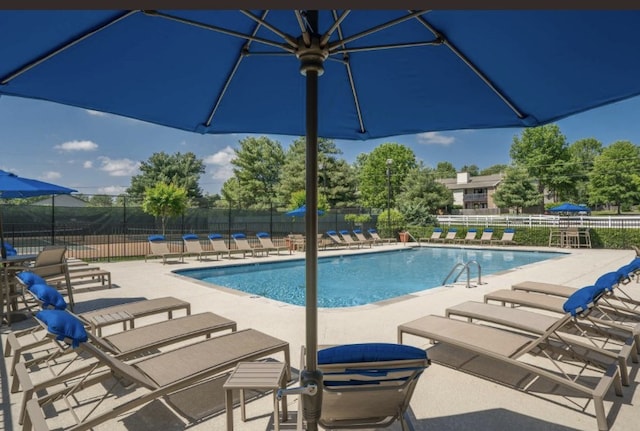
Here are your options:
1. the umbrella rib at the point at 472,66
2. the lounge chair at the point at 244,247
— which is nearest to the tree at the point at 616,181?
the lounge chair at the point at 244,247

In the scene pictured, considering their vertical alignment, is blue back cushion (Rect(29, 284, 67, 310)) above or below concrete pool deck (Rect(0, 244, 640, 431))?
above

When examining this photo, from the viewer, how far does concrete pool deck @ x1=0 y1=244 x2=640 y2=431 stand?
9.08 ft

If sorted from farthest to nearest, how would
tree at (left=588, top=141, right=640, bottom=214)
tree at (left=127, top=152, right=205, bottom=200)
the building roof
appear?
the building roof → tree at (left=127, top=152, right=205, bottom=200) → tree at (left=588, top=141, right=640, bottom=214)

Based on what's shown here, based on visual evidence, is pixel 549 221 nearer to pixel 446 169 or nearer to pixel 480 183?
pixel 480 183

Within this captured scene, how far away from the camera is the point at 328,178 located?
3572 cm

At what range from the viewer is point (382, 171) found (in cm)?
4631

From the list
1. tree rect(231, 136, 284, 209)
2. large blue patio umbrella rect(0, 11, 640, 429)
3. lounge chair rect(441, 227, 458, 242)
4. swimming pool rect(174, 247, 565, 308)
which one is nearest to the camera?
large blue patio umbrella rect(0, 11, 640, 429)

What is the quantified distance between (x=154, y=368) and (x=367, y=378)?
172 centimetres

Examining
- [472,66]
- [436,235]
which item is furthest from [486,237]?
[472,66]

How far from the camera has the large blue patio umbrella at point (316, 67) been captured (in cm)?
208

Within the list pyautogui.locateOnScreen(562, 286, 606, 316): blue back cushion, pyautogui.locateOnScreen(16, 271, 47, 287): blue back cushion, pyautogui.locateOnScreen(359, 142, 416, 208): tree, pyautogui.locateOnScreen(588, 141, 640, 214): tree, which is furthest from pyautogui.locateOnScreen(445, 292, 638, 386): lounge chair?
pyautogui.locateOnScreen(588, 141, 640, 214): tree

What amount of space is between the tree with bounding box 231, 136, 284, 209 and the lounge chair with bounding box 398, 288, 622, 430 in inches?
1441

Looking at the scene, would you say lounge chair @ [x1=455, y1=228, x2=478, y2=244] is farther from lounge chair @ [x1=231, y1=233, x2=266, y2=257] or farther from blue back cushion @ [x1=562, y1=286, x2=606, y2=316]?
blue back cushion @ [x1=562, y1=286, x2=606, y2=316]

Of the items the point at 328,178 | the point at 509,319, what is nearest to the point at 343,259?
the point at 509,319
